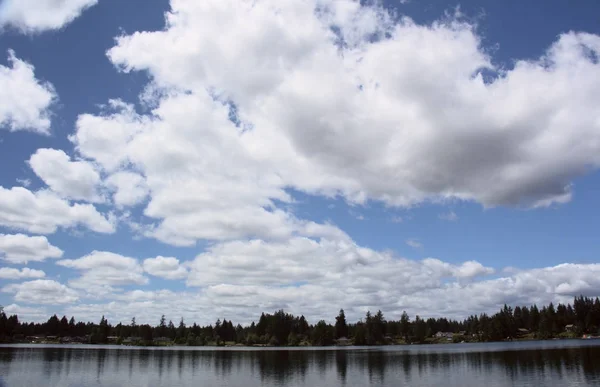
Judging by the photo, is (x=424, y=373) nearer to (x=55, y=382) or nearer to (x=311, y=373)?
(x=311, y=373)

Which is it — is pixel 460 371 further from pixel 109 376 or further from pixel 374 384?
pixel 109 376

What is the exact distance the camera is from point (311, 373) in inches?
4277

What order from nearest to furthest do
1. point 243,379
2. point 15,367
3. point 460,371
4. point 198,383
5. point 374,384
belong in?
point 374,384
point 198,383
point 243,379
point 460,371
point 15,367

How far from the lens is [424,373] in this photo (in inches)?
4001

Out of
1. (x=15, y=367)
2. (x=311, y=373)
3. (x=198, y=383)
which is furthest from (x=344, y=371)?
(x=15, y=367)

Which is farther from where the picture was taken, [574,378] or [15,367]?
[15,367]

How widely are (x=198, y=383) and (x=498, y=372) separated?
60.3 metres

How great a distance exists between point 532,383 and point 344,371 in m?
47.9

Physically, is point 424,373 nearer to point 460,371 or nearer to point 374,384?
point 460,371

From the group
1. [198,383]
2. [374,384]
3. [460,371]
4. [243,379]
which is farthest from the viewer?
[460,371]

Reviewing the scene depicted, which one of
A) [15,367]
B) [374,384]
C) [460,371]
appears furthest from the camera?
[15,367]

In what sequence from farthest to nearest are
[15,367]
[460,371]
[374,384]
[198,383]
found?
1. [15,367]
2. [460,371]
3. [198,383]
4. [374,384]

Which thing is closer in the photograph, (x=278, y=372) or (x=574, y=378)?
(x=574, y=378)

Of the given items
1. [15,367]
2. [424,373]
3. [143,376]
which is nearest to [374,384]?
[424,373]
